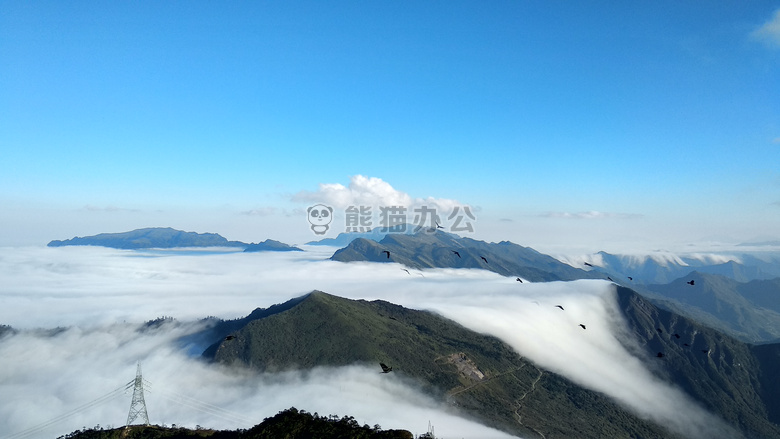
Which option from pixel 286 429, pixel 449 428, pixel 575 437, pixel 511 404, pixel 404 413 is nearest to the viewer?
pixel 286 429

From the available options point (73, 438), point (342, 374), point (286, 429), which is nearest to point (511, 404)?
point (342, 374)

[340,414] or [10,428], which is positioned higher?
[340,414]

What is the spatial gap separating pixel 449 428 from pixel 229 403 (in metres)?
100

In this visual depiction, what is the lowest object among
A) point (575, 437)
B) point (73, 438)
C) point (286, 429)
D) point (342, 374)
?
point (575, 437)

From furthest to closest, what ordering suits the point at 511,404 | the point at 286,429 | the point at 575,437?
the point at 511,404 → the point at 575,437 → the point at 286,429

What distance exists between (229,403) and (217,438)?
428ft

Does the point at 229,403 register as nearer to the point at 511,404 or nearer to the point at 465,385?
the point at 465,385

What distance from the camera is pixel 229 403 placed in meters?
183

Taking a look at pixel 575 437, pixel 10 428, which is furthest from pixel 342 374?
pixel 10 428

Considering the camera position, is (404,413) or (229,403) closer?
(404,413)

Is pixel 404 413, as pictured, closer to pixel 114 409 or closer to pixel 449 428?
pixel 449 428

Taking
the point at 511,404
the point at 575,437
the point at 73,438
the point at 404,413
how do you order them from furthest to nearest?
the point at 511,404 < the point at 575,437 < the point at 404,413 < the point at 73,438

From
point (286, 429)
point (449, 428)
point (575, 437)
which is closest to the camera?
point (286, 429)

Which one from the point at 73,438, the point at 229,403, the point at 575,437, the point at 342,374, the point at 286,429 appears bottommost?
the point at 575,437
